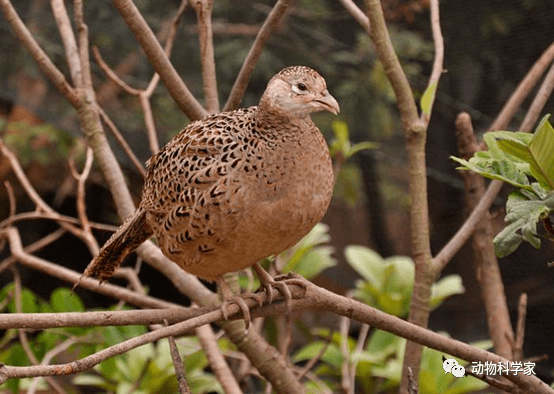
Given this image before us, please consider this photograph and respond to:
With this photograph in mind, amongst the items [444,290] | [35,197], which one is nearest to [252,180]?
[35,197]

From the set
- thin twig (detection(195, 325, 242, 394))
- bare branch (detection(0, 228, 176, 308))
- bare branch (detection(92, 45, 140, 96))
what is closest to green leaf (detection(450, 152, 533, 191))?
bare branch (detection(0, 228, 176, 308))

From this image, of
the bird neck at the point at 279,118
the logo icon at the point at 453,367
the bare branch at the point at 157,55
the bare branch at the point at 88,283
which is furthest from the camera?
the bare branch at the point at 88,283

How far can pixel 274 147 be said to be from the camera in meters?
1.42

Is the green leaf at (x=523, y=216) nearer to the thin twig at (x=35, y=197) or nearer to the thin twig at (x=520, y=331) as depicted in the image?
the thin twig at (x=520, y=331)

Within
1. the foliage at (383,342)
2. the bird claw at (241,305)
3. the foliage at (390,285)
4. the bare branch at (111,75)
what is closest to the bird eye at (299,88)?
the bird claw at (241,305)

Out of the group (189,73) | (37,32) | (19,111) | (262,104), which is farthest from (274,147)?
(19,111)

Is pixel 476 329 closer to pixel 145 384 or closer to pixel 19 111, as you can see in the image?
pixel 145 384

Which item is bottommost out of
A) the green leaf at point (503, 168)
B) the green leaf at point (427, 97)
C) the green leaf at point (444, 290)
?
the green leaf at point (444, 290)

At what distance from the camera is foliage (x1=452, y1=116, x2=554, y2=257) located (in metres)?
1.08

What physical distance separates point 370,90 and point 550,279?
103 cm

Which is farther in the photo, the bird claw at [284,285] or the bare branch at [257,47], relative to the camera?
the bare branch at [257,47]

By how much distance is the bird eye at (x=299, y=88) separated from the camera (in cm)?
141

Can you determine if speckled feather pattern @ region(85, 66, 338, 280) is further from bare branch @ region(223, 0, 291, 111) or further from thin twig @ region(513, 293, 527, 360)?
thin twig @ region(513, 293, 527, 360)

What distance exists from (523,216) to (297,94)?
49 centimetres
